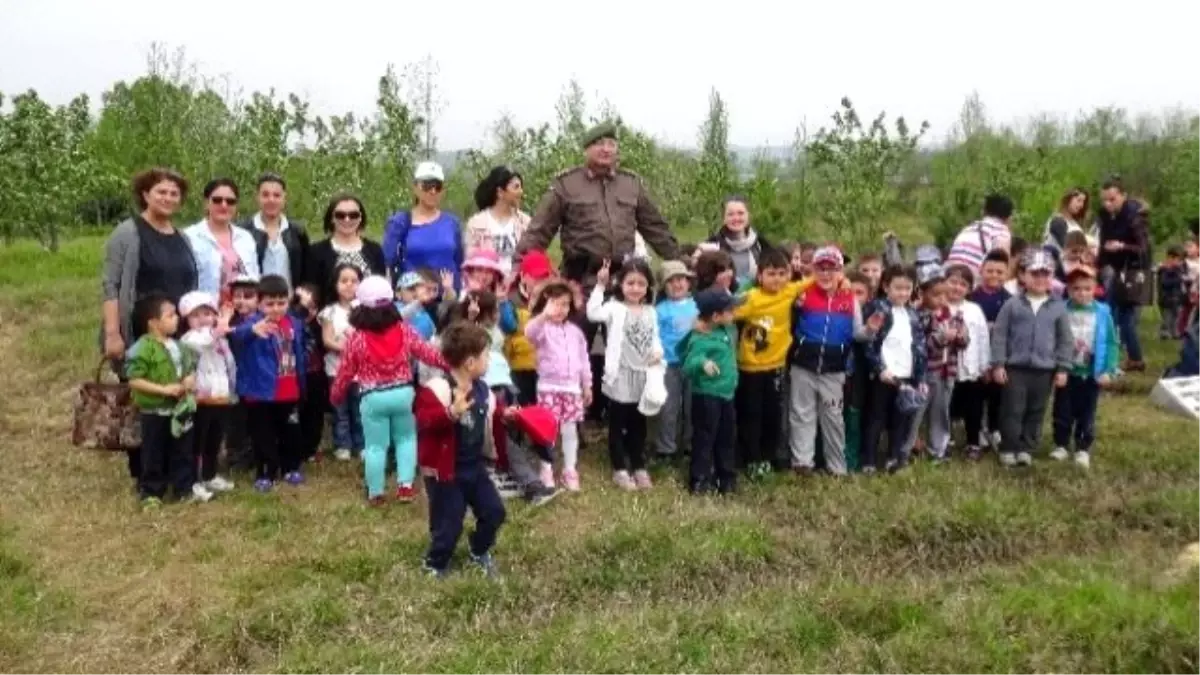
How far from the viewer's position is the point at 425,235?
24.1 feet

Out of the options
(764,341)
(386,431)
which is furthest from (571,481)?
(764,341)

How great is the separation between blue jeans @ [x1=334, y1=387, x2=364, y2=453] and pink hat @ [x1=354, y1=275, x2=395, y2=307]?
151 centimetres

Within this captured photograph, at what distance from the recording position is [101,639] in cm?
472

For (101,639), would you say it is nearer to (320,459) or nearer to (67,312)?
(320,459)

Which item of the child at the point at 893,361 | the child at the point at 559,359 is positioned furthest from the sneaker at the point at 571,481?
the child at the point at 893,361

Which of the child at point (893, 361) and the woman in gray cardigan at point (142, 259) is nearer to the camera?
the woman in gray cardigan at point (142, 259)

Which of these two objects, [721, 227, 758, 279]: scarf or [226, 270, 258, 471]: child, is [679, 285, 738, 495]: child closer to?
[721, 227, 758, 279]: scarf

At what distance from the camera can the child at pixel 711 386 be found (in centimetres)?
675

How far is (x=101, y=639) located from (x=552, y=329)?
3.06m

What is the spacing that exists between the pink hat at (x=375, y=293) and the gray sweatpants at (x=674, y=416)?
2040mm

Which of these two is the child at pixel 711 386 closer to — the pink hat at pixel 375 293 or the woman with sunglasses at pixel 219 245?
the pink hat at pixel 375 293

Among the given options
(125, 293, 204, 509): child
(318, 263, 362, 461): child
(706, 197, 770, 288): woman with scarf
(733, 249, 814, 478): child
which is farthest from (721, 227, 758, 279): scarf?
(125, 293, 204, 509): child

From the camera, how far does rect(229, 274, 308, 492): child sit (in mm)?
6621

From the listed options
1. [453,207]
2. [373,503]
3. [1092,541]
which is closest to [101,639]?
[373,503]
